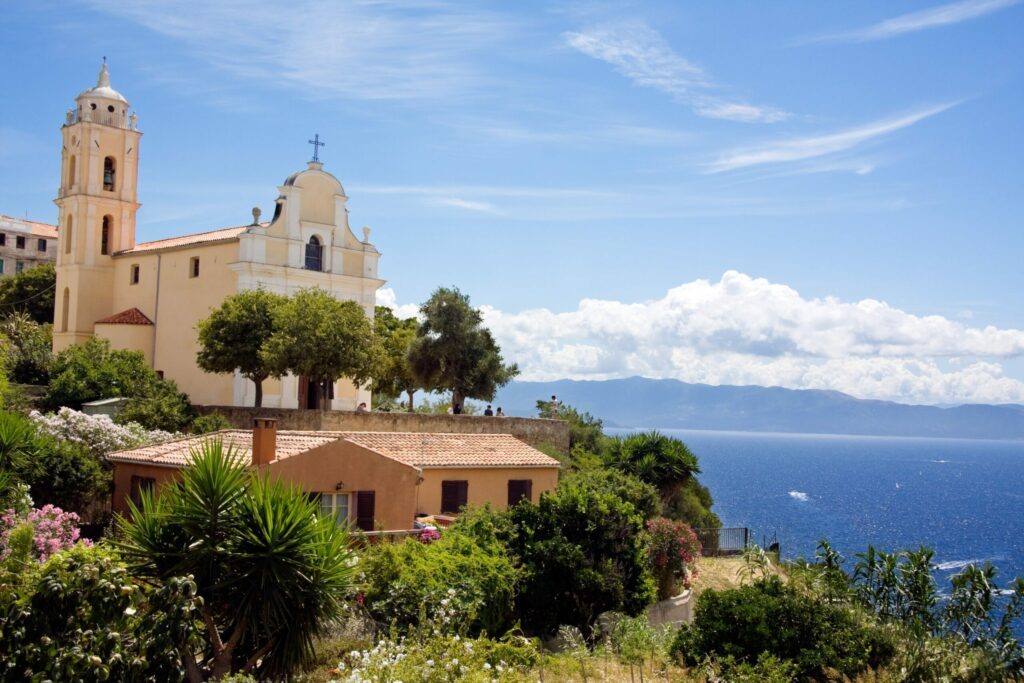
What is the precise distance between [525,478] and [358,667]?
16825 millimetres

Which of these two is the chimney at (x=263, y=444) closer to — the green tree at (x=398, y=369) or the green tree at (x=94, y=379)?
the green tree at (x=94, y=379)

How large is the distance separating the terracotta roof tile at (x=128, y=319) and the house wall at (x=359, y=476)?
26.1 meters

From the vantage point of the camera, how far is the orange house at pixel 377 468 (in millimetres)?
21859

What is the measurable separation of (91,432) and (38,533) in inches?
516

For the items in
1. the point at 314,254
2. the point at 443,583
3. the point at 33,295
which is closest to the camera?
the point at 443,583

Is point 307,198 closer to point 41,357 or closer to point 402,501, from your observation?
point 41,357

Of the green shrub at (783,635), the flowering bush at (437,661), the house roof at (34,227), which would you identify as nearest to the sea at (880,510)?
the green shrub at (783,635)

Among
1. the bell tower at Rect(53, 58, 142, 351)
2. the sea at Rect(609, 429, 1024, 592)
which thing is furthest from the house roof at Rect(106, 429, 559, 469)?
the bell tower at Rect(53, 58, 142, 351)

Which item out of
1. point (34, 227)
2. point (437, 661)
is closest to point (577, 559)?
point (437, 661)

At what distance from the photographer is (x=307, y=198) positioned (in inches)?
1759

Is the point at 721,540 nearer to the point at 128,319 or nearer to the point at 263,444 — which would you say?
the point at 263,444

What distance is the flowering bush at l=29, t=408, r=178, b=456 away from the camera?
27.7 m

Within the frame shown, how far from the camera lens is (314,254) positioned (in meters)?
44.7

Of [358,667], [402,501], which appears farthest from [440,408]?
[358,667]
